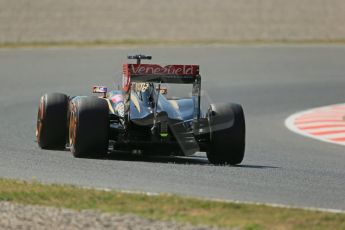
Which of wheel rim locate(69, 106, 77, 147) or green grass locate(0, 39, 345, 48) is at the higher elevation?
green grass locate(0, 39, 345, 48)

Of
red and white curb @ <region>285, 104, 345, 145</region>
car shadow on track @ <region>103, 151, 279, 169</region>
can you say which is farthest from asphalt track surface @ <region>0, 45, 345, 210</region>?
red and white curb @ <region>285, 104, 345, 145</region>

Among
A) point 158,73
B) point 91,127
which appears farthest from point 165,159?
point 91,127

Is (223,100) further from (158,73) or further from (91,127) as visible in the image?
(91,127)

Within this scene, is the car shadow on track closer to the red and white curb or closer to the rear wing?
the rear wing

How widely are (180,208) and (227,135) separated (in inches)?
145

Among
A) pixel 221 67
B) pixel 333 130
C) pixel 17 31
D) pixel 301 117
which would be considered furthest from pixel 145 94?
pixel 17 31

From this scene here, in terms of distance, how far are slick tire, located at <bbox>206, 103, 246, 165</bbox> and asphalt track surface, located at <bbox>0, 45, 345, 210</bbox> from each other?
0.73 feet

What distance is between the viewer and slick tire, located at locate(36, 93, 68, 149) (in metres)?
12.4

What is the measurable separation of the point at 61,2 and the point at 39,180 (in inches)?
1084

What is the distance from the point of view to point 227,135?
37.4ft

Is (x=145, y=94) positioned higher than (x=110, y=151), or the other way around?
(x=145, y=94)

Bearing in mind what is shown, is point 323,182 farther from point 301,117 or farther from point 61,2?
point 61,2

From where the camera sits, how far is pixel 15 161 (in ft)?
35.7

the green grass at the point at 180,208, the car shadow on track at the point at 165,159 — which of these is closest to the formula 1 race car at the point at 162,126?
the car shadow on track at the point at 165,159
